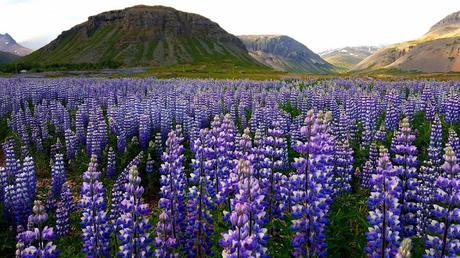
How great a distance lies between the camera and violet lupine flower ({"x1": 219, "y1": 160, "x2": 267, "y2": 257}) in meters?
3.24

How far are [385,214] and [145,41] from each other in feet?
575

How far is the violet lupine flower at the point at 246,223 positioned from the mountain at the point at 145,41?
144 meters

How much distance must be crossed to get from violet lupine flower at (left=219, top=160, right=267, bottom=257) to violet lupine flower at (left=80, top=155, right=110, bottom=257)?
177 cm

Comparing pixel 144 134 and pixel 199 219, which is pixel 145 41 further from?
pixel 199 219

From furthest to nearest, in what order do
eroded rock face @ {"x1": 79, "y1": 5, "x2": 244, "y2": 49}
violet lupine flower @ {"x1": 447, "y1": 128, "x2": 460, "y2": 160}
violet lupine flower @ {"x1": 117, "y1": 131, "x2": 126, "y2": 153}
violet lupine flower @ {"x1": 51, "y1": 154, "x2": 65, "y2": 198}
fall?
eroded rock face @ {"x1": 79, "y1": 5, "x2": 244, "y2": 49} → violet lupine flower @ {"x1": 117, "y1": 131, "x2": 126, "y2": 153} → violet lupine flower @ {"x1": 51, "y1": 154, "x2": 65, "y2": 198} → violet lupine flower @ {"x1": 447, "y1": 128, "x2": 460, "y2": 160}

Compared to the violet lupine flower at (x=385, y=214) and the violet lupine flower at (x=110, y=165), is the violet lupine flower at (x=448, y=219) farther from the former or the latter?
the violet lupine flower at (x=110, y=165)

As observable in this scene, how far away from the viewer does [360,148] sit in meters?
9.16

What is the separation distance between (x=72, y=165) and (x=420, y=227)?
26.9ft

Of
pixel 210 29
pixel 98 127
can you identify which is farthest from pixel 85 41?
pixel 98 127

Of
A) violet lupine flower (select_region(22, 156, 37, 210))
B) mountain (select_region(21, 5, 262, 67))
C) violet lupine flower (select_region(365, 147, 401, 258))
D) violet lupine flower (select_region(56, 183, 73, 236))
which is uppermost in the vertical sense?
mountain (select_region(21, 5, 262, 67))

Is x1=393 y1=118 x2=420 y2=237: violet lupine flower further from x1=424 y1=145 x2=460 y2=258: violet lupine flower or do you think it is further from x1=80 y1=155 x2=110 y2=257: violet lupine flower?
x1=80 y1=155 x2=110 y2=257: violet lupine flower

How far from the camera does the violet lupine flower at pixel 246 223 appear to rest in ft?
10.6

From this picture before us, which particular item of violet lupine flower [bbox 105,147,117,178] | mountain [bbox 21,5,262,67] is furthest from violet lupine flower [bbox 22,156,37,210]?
mountain [bbox 21,5,262,67]

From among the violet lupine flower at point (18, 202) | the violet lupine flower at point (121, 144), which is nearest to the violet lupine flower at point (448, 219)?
the violet lupine flower at point (18, 202)
